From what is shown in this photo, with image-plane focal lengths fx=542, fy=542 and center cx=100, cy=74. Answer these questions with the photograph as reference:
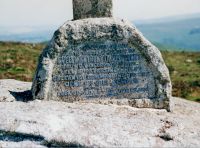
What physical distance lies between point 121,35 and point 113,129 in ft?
11.1

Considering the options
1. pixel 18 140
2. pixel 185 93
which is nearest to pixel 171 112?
pixel 18 140

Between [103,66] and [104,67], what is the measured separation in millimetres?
39

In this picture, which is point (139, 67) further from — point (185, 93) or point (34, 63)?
point (34, 63)

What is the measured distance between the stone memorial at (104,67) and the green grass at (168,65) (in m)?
7.67

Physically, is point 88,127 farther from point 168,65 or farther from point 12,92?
point 168,65

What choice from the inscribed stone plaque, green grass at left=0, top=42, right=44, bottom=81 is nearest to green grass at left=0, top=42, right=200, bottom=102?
green grass at left=0, top=42, right=44, bottom=81

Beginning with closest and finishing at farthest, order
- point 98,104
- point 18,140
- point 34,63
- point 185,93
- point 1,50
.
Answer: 1. point 18,140
2. point 98,104
3. point 185,93
4. point 34,63
5. point 1,50

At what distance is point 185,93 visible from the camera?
2320 cm

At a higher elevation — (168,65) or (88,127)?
(88,127)

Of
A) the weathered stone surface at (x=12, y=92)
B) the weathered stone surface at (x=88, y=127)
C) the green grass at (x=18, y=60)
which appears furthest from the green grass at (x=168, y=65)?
the weathered stone surface at (x=88, y=127)

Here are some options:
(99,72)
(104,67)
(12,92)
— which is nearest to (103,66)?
(104,67)

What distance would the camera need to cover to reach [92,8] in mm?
15438

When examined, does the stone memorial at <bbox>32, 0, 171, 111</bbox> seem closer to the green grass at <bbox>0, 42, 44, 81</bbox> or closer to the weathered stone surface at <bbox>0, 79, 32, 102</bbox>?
the weathered stone surface at <bbox>0, 79, 32, 102</bbox>

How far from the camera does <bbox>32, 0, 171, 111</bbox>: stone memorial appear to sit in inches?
576
